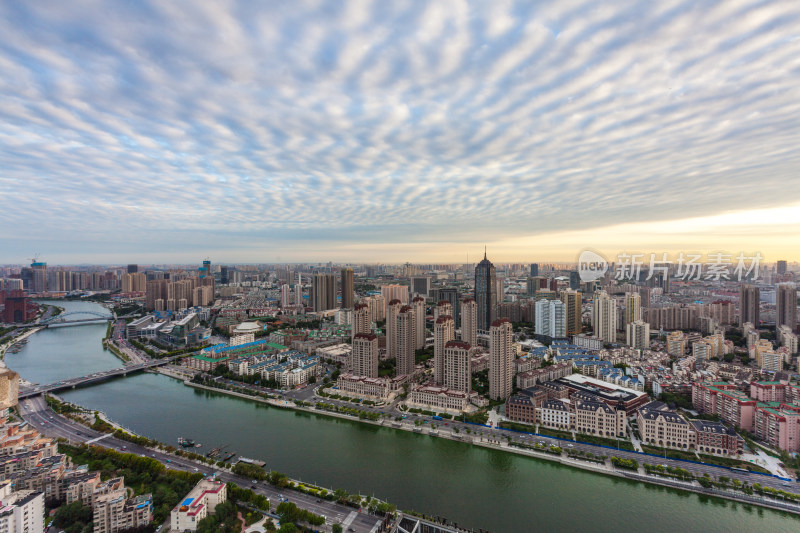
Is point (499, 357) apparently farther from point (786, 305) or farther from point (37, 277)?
point (37, 277)

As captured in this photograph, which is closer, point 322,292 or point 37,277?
point 322,292

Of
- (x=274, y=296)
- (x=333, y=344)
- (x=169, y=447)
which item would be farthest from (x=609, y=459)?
(x=274, y=296)

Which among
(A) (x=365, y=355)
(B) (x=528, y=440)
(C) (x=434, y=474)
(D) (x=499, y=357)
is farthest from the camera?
(A) (x=365, y=355)

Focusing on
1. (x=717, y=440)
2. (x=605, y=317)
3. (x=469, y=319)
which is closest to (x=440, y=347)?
(x=469, y=319)

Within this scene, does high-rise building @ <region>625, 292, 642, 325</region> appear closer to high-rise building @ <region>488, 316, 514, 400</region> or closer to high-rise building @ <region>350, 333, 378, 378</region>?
high-rise building @ <region>488, 316, 514, 400</region>

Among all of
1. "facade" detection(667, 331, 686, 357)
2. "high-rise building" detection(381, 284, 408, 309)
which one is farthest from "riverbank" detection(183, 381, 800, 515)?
"high-rise building" detection(381, 284, 408, 309)

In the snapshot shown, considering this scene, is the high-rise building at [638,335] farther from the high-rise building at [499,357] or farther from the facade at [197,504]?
the facade at [197,504]

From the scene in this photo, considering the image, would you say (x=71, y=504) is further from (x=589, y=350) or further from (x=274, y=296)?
(x=274, y=296)
